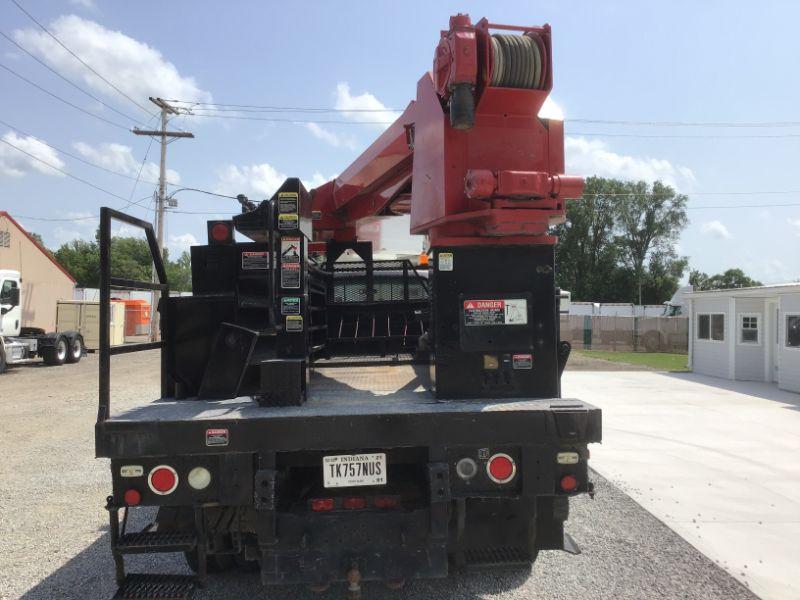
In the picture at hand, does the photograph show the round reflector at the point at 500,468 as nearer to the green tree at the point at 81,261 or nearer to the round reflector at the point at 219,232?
the round reflector at the point at 219,232

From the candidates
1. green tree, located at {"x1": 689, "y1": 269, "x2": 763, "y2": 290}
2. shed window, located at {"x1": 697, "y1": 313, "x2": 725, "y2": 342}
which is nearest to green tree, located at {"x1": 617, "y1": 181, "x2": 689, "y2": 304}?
green tree, located at {"x1": 689, "y1": 269, "x2": 763, "y2": 290}

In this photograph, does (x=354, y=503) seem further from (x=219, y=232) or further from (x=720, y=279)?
(x=720, y=279)

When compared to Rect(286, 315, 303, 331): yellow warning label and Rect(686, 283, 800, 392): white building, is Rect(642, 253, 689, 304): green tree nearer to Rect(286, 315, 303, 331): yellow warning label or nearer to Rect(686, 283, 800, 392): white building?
Rect(686, 283, 800, 392): white building

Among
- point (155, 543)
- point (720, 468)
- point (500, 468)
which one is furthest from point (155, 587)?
point (720, 468)

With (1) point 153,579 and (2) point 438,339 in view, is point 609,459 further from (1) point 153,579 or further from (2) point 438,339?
(1) point 153,579

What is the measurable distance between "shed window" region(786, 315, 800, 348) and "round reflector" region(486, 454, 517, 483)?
14306 millimetres

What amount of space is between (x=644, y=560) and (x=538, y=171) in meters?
3.05

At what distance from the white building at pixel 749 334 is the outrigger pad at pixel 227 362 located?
1463 cm

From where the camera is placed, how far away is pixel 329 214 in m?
5.52

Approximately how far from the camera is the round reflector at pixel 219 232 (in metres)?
3.87

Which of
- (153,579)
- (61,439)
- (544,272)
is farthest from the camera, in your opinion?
(61,439)

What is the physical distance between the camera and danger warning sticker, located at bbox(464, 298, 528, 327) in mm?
3193

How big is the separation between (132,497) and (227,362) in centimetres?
93

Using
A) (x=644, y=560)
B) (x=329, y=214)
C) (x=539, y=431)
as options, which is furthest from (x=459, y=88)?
(x=644, y=560)
